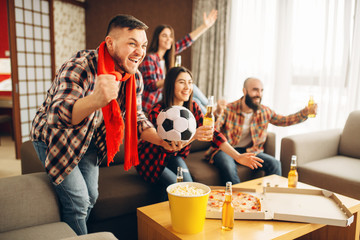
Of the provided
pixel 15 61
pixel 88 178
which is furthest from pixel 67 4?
pixel 88 178

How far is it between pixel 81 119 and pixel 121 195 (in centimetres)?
90

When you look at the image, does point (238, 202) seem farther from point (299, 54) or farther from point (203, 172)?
point (299, 54)

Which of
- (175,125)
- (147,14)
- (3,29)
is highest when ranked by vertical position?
(147,14)

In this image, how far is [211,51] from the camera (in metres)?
4.61

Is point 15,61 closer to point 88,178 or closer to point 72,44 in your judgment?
point 72,44

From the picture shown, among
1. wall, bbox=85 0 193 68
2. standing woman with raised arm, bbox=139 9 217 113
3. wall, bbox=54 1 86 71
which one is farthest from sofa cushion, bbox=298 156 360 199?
wall, bbox=54 1 86 71

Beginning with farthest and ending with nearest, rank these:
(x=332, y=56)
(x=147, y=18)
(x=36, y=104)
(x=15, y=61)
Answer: (x=147, y=18)
(x=36, y=104)
(x=15, y=61)
(x=332, y=56)

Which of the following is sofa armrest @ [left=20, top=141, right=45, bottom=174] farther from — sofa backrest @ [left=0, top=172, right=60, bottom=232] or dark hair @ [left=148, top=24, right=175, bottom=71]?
dark hair @ [left=148, top=24, right=175, bottom=71]

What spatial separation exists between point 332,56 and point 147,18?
118 inches

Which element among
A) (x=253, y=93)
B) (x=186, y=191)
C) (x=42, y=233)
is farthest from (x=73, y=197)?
(x=253, y=93)

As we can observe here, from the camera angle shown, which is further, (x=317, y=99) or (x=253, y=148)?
(x=317, y=99)

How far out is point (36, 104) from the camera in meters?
4.80

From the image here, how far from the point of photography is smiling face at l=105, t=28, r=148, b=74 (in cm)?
138

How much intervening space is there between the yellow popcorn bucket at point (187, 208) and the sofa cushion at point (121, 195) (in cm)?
67
